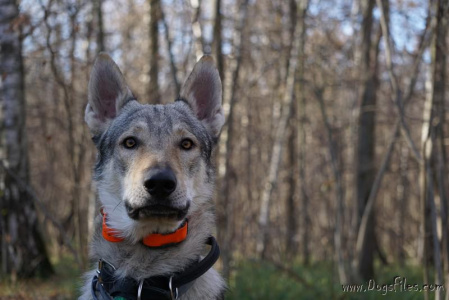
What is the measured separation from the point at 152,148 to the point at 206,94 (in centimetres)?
102

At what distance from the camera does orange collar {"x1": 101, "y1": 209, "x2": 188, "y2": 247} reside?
10.6 feet

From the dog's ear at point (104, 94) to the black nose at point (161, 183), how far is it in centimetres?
115

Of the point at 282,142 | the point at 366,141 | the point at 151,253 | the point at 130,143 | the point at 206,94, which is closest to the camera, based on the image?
the point at 151,253

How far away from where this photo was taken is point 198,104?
422cm

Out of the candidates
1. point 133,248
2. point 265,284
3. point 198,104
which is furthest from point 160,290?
point 265,284

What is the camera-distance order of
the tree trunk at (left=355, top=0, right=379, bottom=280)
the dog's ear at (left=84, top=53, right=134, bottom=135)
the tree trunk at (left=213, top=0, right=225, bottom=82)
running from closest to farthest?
1. the dog's ear at (left=84, top=53, right=134, bottom=135)
2. the tree trunk at (left=213, top=0, right=225, bottom=82)
3. the tree trunk at (left=355, top=0, right=379, bottom=280)

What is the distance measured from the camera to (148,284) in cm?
309

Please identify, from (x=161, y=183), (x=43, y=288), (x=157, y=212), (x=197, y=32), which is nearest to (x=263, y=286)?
(x=43, y=288)

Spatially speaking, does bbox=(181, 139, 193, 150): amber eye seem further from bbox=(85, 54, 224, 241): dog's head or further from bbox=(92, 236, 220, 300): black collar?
bbox=(92, 236, 220, 300): black collar

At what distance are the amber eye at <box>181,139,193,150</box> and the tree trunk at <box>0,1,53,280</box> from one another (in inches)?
170

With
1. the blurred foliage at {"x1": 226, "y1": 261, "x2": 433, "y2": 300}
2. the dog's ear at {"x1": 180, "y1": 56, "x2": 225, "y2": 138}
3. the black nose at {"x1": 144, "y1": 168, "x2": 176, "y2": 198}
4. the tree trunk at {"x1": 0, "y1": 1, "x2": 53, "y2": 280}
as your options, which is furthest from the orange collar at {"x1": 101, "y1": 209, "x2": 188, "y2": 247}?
the tree trunk at {"x1": 0, "y1": 1, "x2": 53, "y2": 280}

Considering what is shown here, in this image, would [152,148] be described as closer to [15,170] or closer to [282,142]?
[15,170]

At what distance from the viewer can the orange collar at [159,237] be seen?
323cm

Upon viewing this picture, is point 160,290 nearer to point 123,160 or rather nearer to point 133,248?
point 133,248
